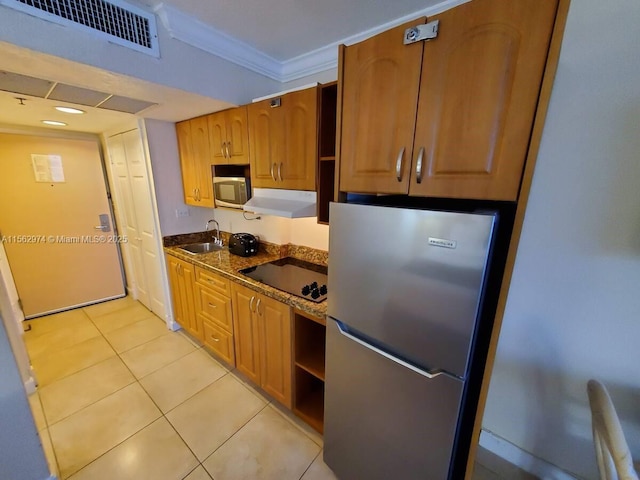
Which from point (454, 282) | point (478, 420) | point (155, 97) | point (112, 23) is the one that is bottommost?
point (478, 420)

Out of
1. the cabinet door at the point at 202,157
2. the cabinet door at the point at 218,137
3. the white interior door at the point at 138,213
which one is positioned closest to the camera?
the cabinet door at the point at 218,137

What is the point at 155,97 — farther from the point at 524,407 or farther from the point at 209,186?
the point at 524,407

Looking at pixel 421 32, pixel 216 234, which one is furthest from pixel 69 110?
pixel 421 32

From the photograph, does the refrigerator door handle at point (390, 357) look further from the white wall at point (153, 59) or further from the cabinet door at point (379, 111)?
the white wall at point (153, 59)

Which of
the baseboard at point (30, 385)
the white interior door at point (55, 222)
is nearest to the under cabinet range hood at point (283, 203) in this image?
the baseboard at point (30, 385)

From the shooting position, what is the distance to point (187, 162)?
2.48 m

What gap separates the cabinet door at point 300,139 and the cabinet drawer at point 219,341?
1.37 metres

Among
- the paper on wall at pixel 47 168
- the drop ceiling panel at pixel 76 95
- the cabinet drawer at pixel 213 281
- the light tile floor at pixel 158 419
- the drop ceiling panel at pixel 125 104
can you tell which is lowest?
the light tile floor at pixel 158 419

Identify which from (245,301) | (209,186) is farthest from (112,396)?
(209,186)

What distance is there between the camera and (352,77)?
106 centimetres

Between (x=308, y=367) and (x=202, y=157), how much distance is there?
2.01 metres

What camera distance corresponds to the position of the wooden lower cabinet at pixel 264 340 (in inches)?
62.7

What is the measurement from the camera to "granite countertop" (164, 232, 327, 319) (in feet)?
4.74

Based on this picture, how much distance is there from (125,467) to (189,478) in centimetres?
40
